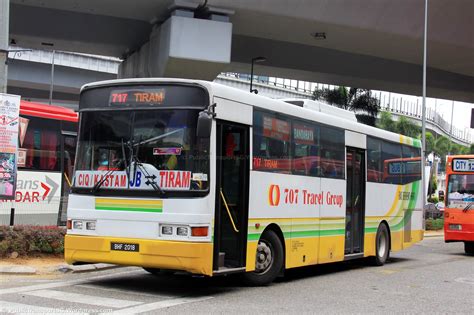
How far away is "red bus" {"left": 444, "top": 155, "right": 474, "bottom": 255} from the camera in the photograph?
18.2 m

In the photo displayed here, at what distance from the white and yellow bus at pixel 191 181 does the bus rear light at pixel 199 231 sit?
1cm

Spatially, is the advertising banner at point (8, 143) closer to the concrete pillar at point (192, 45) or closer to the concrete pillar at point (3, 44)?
the concrete pillar at point (3, 44)

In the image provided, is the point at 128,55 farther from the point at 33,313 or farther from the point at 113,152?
the point at 33,313

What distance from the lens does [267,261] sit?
33.4 feet

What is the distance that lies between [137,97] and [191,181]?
162 cm

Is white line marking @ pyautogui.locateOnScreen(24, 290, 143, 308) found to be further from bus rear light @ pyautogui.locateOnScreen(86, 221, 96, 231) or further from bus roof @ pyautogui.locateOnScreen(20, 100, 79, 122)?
bus roof @ pyautogui.locateOnScreen(20, 100, 79, 122)

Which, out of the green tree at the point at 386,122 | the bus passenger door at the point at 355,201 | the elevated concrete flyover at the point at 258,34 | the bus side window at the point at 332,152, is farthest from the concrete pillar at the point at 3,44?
the green tree at the point at 386,122

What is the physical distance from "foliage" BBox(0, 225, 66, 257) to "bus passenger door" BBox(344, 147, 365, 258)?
614cm

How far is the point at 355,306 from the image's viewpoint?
342 inches

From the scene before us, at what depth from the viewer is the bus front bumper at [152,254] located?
8.51 m

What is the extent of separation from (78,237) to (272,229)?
3.26m

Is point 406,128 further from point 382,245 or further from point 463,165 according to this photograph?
point 382,245

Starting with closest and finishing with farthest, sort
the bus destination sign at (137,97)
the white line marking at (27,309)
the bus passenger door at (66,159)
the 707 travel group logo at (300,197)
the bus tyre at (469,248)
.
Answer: the white line marking at (27,309) < the bus destination sign at (137,97) < the 707 travel group logo at (300,197) < the bus passenger door at (66,159) < the bus tyre at (469,248)

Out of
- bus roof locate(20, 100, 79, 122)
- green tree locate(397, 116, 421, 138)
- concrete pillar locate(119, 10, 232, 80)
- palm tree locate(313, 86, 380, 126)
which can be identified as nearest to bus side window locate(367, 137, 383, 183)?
bus roof locate(20, 100, 79, 122)
